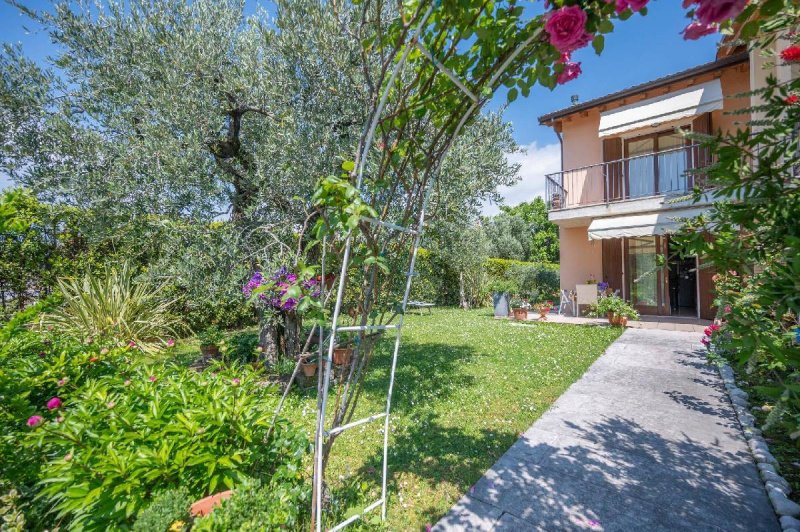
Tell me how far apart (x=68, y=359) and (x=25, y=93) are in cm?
402

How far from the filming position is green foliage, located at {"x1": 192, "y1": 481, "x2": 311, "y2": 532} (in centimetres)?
170

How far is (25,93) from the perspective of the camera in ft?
15.5

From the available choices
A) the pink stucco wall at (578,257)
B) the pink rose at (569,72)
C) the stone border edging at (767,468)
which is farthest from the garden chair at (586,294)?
the pink rose at (569,72)

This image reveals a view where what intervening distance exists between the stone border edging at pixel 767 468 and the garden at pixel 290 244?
11.0 inches

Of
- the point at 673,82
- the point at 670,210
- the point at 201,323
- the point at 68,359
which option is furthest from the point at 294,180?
the point at 673,82

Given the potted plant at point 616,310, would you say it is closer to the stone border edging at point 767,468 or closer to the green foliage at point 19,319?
the stone border edging at point 767,468

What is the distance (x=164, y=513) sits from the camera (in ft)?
5.45

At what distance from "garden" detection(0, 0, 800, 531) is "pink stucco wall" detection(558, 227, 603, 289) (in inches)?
175

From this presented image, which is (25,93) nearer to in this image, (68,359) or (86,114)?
(86,114)

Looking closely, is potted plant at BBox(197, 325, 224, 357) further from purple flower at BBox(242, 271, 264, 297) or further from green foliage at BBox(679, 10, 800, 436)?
green foliage at BBox(679, 10, 800, 436)

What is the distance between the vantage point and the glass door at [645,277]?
12336 millimetres

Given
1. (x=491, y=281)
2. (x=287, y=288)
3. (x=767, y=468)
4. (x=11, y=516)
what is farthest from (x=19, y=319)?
(x=491, y=281)

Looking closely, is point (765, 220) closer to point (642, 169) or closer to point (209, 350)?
point (209, 350)

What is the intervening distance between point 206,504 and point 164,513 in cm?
34
